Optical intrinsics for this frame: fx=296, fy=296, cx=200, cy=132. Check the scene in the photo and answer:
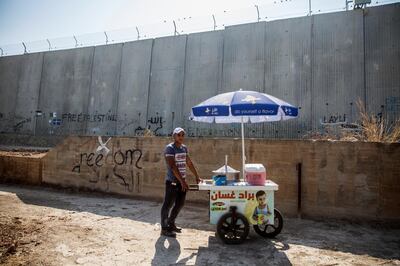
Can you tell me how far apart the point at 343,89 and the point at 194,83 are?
8.62m

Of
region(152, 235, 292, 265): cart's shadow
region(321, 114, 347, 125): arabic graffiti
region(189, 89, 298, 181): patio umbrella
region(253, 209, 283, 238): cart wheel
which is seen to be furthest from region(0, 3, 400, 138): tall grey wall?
region(152, 235, 292, 265): cart's shadow

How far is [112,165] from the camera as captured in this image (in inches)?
370

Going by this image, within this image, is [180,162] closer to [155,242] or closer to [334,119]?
[155,242]

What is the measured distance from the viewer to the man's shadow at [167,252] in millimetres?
4309

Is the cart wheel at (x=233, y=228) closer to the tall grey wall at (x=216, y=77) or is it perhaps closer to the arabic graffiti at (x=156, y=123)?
the tall grey wall at (x=216, y=77)

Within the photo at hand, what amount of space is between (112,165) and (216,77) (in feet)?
35.2

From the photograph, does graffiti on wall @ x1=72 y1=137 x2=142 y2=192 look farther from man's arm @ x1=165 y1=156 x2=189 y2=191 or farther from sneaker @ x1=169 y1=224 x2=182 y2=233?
man's arm @ x1=165 y1=156 x2=189 y2=191

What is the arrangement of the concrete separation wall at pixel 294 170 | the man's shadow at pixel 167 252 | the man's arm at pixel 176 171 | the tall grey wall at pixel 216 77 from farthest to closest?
the tall grey wall at pixel 216 77, the concrete separation wall at pixel 294 170, the man's arm at pixel 176 171, the man's shadow at pixel 167 252

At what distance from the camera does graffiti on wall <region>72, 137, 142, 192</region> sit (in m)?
9.08

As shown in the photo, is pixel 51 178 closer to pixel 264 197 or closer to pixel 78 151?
pixel 78 151

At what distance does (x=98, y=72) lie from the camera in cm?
2238

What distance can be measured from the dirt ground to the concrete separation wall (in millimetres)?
483

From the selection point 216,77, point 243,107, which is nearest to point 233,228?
point 243,107

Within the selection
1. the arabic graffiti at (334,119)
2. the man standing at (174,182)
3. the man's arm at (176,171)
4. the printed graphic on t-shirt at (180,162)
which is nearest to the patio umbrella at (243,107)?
the man standing at (174,182)
